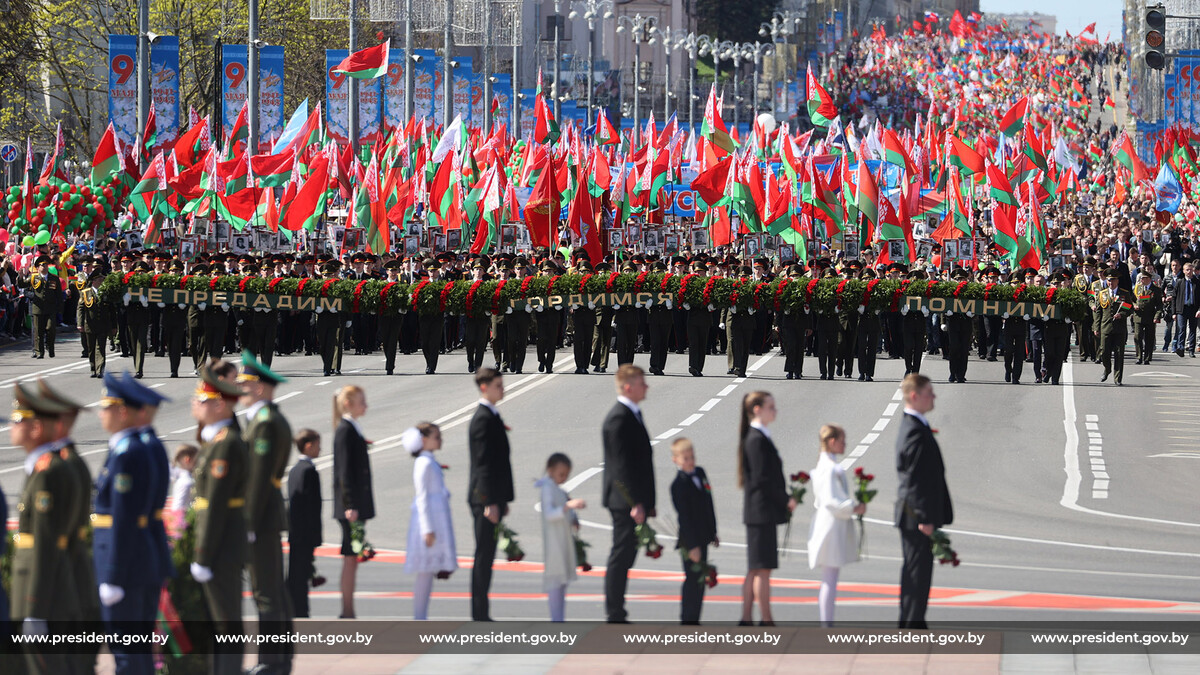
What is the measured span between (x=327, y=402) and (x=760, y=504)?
14.6 metres

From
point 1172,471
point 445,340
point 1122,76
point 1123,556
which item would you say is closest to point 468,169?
point 445,340

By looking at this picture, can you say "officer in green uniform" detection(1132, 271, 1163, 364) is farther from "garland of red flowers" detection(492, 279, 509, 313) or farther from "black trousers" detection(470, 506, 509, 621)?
"black trousers" detection(470, 506, 509, 621)

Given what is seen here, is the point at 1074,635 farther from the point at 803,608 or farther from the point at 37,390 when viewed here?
the point at 37,390

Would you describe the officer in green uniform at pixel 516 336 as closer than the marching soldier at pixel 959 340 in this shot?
No

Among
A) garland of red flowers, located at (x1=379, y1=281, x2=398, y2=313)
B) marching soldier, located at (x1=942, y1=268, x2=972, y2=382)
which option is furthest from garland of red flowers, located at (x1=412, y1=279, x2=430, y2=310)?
marching soldier, located at (x1=942, y1=268, x2=972, y2=382)

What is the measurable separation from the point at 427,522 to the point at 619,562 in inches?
45.9

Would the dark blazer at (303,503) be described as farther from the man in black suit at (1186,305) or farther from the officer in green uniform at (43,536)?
the man in black suit at (1186,305)

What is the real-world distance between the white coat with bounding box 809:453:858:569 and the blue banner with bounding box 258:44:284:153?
118 feet

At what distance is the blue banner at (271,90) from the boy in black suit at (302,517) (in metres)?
35.3

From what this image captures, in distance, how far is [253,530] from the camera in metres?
10.2

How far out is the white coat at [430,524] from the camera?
11.6 m

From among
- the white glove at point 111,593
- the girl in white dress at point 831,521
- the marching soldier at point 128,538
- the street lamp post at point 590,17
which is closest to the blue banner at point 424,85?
the street lamp post at point 590,17

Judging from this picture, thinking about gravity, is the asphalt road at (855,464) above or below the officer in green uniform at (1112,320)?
below

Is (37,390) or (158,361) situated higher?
(37,390)
